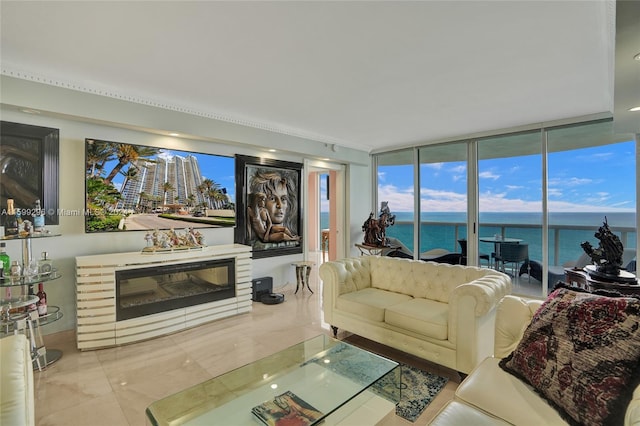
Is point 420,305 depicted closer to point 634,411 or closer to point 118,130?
point 634,411

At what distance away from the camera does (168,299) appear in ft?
11.0

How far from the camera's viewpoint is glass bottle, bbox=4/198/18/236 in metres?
2.58

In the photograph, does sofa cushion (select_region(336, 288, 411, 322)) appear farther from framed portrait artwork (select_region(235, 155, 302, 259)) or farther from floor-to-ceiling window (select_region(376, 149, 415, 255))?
floor-to-ceiling window (select_region(376, 149, 415, 255))

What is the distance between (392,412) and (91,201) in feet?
11.4

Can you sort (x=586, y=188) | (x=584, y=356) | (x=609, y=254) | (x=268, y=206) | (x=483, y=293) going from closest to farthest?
→ (x=584, y=356)
(x=483, y=293)
(x=609, y=254)
(x=586, y=188)
(x=268, y=206)

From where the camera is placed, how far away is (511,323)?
184cm

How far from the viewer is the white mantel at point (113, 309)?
2.87m

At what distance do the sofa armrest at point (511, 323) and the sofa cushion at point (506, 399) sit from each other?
0.66 feet

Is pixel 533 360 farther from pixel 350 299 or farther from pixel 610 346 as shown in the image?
pixel 350 299

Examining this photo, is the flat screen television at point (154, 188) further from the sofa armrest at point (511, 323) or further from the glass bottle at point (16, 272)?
the sofa armrest at point (511, 323)

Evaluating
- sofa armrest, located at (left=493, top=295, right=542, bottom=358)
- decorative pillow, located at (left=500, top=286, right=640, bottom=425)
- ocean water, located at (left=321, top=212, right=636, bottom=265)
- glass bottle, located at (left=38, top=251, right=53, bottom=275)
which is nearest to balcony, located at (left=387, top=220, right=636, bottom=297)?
ocean water, located at (left=321, top=212, right=636, bottom=265)

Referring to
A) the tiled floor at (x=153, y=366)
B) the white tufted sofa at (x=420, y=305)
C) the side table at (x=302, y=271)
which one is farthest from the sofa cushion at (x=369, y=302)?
the side table at (x=302, y=271)

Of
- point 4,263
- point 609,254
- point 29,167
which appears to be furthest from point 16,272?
point 609,254

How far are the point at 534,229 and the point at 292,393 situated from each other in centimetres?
458
